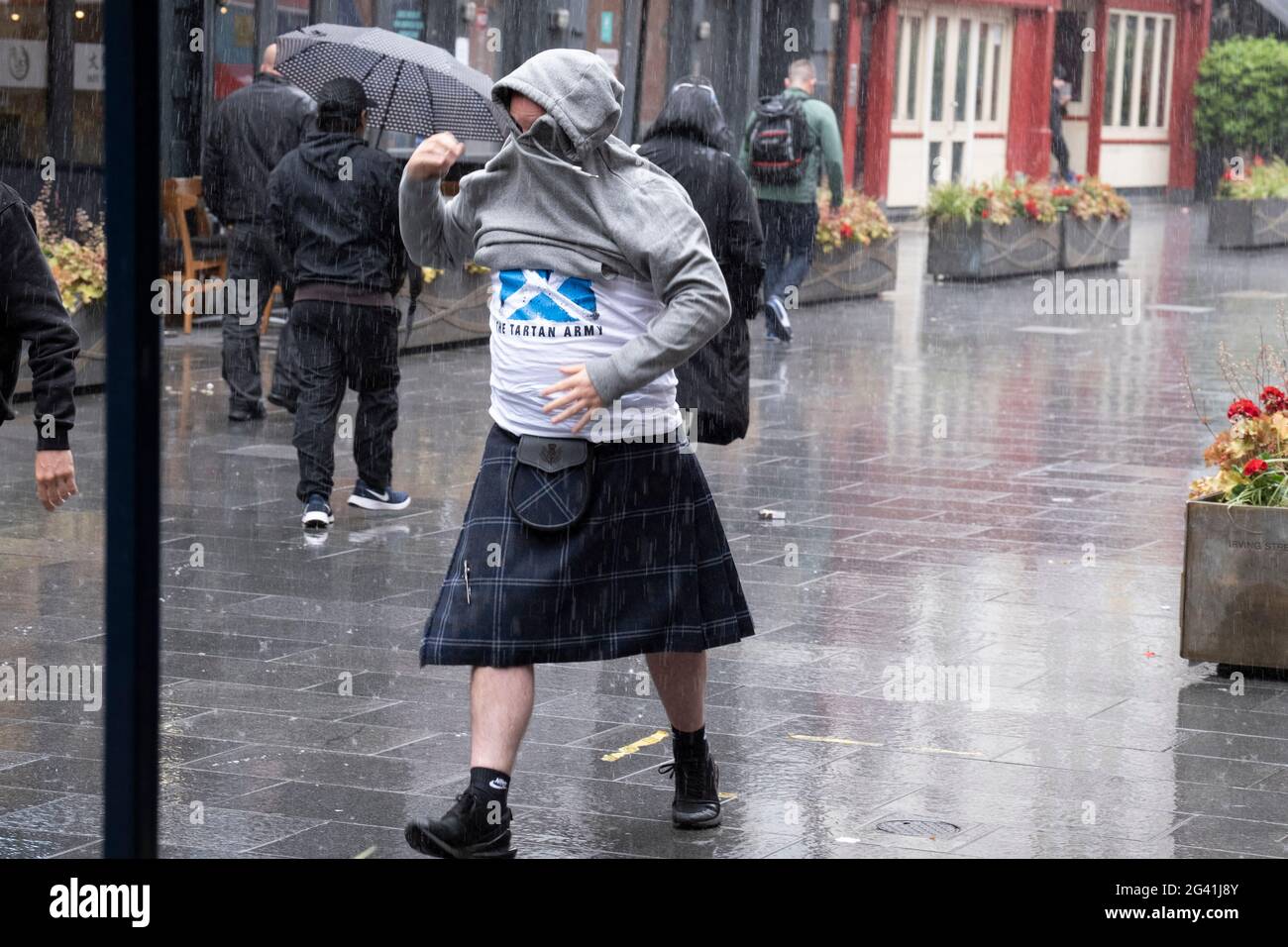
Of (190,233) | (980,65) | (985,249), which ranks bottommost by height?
(985,249)

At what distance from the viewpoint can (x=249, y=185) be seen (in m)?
11.9

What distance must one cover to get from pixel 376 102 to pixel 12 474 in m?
2.85

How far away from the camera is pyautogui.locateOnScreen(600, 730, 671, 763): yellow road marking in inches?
219

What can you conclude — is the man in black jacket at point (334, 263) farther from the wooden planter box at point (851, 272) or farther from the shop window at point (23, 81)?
the wooden planter box at point (851, 272)

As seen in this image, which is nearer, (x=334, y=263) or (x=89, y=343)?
(x=334, y=263)

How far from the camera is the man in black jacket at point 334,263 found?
29.1 ft

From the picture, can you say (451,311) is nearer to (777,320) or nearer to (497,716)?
(777,320)

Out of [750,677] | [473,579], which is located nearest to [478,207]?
[473,579]

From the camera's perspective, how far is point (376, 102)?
11188 millimetres

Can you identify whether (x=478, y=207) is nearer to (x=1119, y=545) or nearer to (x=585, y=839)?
(x=585, y=839)

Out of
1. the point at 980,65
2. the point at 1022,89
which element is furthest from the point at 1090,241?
the point at 1022,89

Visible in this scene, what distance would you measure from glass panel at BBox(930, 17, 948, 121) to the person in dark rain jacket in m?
25.6

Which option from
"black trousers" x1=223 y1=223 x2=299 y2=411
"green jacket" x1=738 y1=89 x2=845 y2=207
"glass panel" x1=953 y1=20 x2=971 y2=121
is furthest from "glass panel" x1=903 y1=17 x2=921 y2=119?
"black trousers" x1=223 y1=223 x2=299 y2=411

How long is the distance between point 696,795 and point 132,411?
2.60 metres
